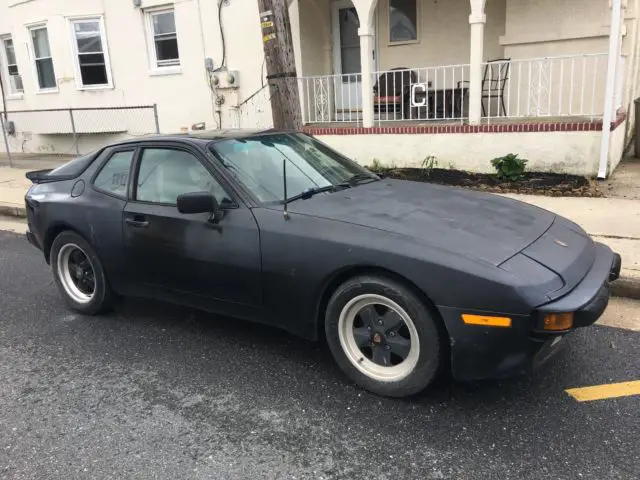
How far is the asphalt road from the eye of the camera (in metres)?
2.71

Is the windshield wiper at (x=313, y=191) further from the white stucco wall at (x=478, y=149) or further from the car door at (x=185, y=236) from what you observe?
the white stucco wall at (x=478, y=149)

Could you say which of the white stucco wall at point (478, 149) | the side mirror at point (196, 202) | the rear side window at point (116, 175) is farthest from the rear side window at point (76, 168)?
the white stucco wall at point (478, 149)

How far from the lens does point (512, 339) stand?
9.20 feet

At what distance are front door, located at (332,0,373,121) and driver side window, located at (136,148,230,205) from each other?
822 cm

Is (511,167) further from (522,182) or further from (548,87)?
(548,87)

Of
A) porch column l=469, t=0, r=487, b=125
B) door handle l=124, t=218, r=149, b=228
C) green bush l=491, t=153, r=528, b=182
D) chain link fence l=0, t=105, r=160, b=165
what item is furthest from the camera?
chain link fence l=0, t=105, r=160, b=165

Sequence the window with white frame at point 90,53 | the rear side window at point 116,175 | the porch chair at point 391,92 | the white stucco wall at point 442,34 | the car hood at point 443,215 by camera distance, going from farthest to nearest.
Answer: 1. the window with white frame at point 90,53
2. the porch chair at point 391,92
3. the white stucco wall at point 442,34
4. the rear side window at point 116,175
5. the car hood at point 443,215

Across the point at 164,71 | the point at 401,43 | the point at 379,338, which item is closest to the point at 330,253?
the point at 379,338

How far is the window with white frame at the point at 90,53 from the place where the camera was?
46.2 ft

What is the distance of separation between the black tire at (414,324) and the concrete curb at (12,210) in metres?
7.62

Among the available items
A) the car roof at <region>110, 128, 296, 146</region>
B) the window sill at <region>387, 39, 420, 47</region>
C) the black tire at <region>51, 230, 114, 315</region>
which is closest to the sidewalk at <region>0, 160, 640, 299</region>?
the car roof at <region>110, 128, 296, 146</region>

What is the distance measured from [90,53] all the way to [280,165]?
1233 cm

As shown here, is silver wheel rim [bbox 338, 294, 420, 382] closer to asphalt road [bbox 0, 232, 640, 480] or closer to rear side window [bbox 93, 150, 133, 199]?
asphalt road [bbox 0, 232, 640, 480]

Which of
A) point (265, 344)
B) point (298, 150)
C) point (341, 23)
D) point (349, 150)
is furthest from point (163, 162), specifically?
point (341, 23)
